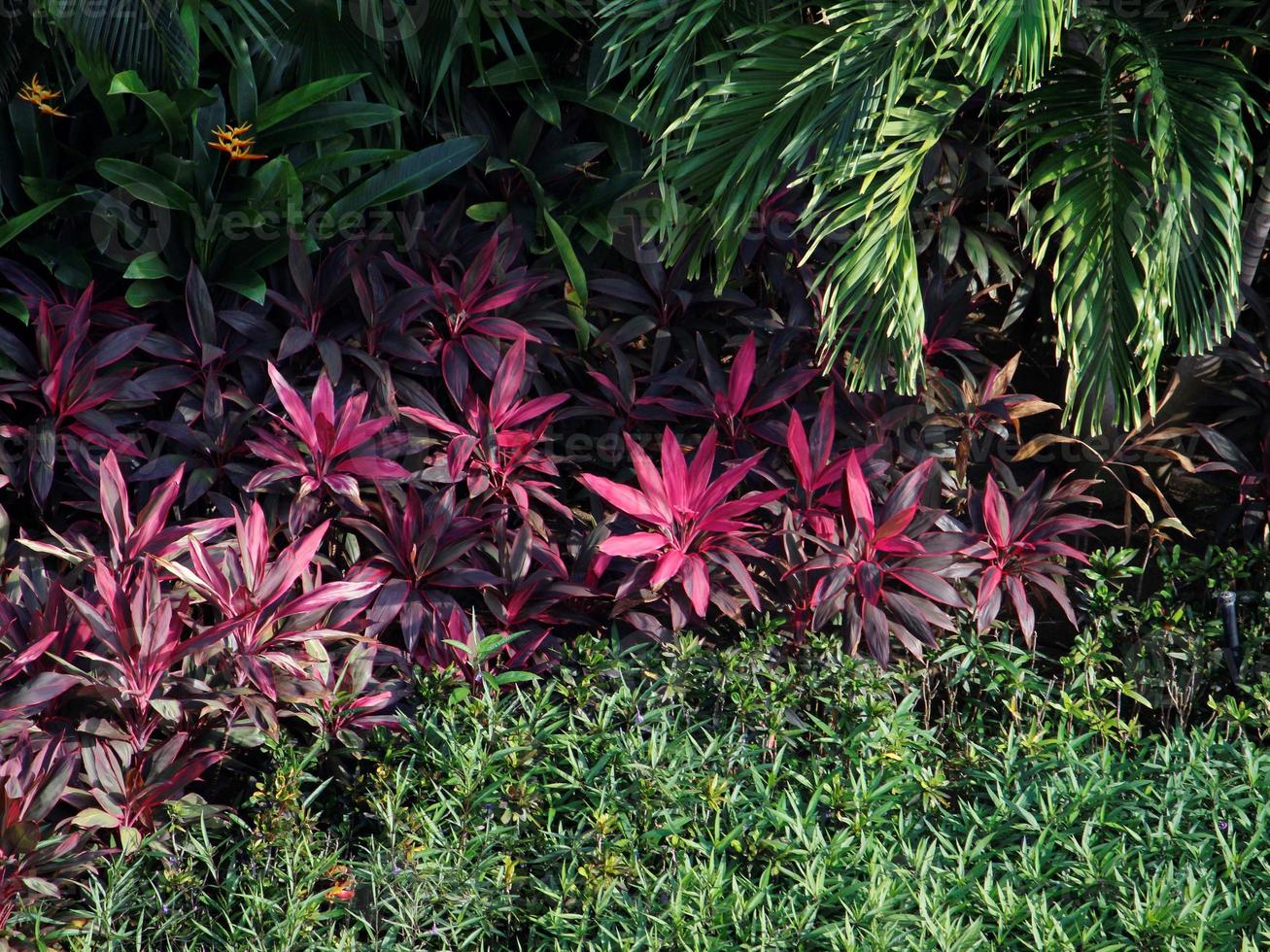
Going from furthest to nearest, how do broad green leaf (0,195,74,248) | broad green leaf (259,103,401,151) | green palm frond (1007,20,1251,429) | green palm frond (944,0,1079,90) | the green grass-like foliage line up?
broad green leaf (259,103,401,151)
broad green leaf (0,195,74,248)
green palm frond (1007,20,1251,429)
green palm frond (944,0,1079,90)
the green grass-like foliage

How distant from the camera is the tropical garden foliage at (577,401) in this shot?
2355mm

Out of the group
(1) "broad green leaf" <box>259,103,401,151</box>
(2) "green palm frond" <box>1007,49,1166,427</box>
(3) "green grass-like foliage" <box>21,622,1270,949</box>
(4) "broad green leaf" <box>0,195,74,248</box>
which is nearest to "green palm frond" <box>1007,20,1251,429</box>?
(2) "green palm frond" <box>1007,49,1166,427</box>

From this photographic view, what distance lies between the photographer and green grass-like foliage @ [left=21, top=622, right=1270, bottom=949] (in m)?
2.04

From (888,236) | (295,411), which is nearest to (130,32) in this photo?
(295,411)

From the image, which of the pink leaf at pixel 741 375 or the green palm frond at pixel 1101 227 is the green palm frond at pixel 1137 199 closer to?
the green palm frond at pixel 1101 227

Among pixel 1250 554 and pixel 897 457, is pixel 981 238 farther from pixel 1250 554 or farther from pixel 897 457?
pixel 1250 554

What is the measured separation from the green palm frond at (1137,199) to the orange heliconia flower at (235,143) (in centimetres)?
190

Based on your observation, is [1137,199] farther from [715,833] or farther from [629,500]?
[715,833]

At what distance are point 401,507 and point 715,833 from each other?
1152 mm

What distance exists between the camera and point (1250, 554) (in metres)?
3.12

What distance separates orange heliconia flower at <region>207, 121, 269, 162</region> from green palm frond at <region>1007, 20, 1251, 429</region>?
190 cm

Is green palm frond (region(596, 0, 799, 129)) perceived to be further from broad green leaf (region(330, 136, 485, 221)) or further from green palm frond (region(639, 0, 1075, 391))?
broad green leaf (region(330, 136, 485, 221))

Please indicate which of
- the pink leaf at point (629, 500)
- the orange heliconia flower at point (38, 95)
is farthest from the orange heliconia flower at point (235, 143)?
the pink leaf at point (629, 500)

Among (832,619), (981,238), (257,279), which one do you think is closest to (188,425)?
(257,279)
